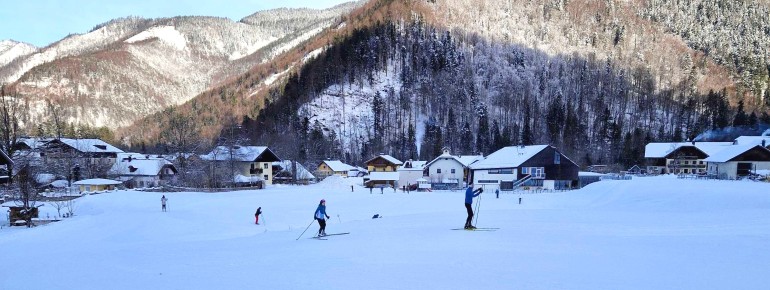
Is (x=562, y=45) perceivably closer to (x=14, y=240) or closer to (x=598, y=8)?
(x=598, y=8)

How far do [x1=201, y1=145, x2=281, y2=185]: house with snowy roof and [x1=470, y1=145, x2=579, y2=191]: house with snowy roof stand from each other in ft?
103

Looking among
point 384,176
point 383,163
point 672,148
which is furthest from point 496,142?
point 384,176

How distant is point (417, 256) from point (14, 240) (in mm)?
17964

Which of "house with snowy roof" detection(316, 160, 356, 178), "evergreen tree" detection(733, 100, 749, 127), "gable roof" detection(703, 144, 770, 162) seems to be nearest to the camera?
"gable roof" detection(703, 144, 770, 162)

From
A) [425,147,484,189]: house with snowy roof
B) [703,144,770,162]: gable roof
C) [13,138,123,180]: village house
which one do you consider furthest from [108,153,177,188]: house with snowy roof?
[703,144,770,162]: gable roof

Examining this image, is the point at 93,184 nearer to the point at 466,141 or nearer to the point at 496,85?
the point at 466,141

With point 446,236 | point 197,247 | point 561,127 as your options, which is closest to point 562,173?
point 446,236

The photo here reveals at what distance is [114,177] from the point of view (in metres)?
59.8

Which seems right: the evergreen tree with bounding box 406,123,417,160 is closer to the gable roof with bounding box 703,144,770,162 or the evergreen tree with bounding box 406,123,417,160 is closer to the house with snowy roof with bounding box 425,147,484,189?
the house with snowy roof with bounding box 425,147,484,189

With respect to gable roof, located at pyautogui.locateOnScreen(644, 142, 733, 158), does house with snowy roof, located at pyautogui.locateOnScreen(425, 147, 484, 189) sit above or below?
below

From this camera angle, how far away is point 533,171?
54344 mm

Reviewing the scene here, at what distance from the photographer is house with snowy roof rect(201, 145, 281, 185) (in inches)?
2248

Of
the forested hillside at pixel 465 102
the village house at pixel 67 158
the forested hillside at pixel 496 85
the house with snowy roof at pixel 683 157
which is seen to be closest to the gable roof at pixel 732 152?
the house with snowy roof at pixel 683 157

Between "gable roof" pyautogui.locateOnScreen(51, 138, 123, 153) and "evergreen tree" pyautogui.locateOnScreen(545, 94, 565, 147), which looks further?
"evergreen tree" pyautogui.locateOnScreen(545, 94, 565, 147)
